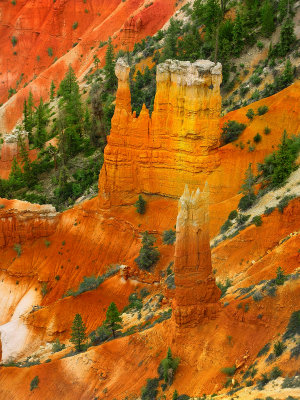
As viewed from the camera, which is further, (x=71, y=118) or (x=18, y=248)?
(x=71, y=118)

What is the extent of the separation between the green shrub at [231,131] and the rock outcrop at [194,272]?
1665cm

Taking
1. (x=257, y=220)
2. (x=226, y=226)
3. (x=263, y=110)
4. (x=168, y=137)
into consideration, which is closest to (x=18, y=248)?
(x=168, y=137)

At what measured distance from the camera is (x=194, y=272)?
88.3 feet

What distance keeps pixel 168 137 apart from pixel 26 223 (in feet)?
49.6

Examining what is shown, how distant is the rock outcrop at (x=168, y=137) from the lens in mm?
40594

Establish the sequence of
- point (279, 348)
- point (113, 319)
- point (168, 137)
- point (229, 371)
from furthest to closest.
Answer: point (168, 137), point (113, 319), point (229, 371), point (279, 348)

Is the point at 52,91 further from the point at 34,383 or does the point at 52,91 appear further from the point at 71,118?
the point at 34,383

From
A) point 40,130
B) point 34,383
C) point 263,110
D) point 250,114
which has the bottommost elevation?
point 34,383

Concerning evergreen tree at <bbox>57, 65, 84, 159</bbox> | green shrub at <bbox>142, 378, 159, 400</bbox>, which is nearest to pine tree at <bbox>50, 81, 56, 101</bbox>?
evergreen tree at <bbox>57, 65, 84, 159</bbox>

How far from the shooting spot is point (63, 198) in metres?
57.8

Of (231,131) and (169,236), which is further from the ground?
(231,131)

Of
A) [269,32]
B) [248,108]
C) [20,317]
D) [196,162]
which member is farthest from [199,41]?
[20,317]

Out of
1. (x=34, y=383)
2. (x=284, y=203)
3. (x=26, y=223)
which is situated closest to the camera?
(x=34, y=383)

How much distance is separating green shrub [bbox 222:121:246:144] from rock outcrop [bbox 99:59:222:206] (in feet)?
3.66
